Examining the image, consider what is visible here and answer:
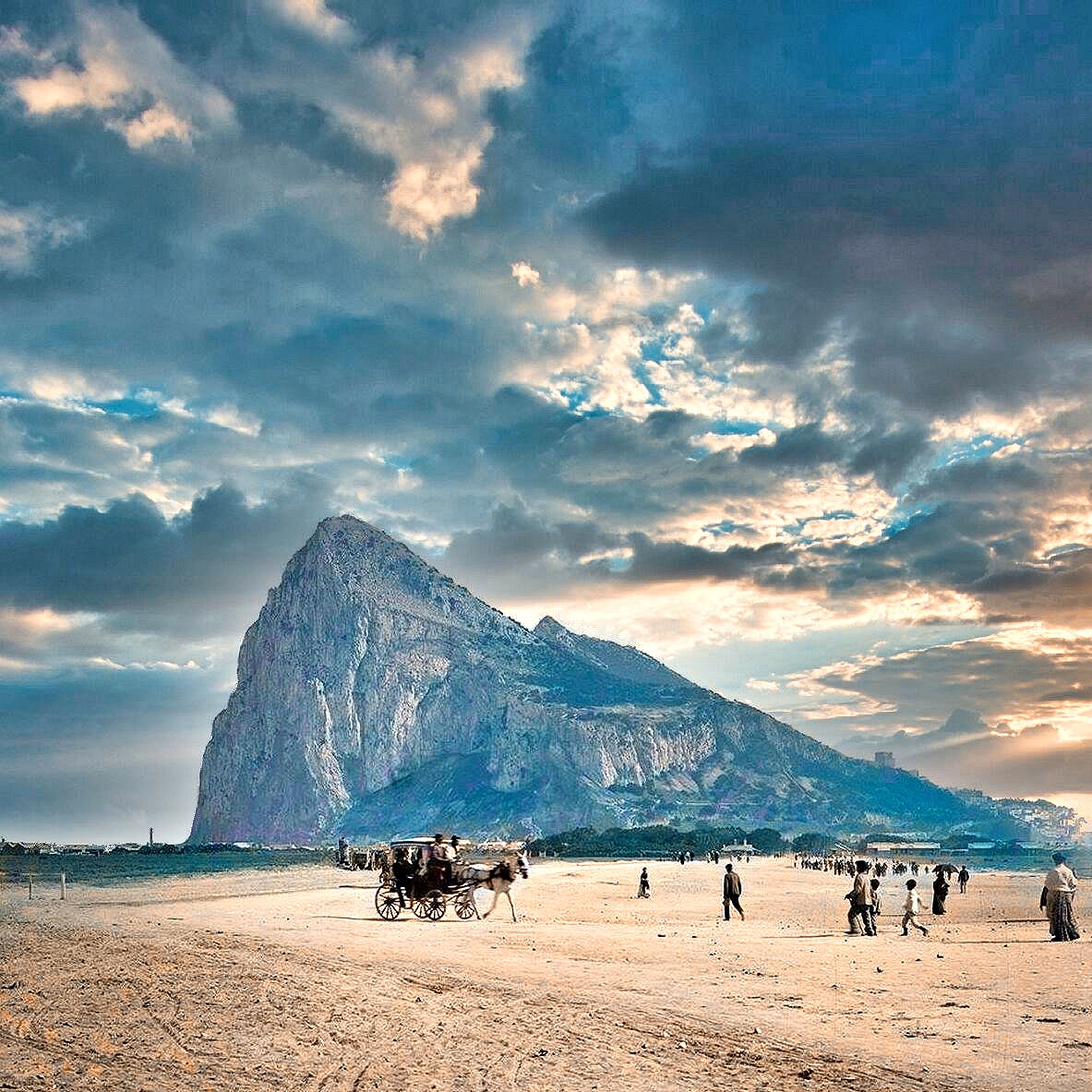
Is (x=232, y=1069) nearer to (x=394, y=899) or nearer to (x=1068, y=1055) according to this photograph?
(x=1068, y=1055)

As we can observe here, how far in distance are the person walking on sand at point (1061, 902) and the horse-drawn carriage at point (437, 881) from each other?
16.0m

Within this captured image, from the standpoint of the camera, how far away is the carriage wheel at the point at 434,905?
35.3m

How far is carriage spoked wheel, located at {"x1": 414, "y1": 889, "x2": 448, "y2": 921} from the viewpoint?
116ft

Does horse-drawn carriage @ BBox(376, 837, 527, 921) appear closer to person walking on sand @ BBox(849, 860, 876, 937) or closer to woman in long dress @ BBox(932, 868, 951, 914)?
person walking on sand @ BBox(849, 860, 876, 937)

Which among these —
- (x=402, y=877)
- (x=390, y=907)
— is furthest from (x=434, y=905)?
(x=390, y=907)

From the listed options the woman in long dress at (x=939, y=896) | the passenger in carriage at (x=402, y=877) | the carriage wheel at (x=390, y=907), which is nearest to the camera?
the passenger in carriage at (x=402, y=877)

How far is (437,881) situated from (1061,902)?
18.3 metres

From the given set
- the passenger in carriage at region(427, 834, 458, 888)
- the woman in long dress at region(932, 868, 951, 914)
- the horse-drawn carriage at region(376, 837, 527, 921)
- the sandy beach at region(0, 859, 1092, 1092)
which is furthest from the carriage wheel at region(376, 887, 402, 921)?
the woman in long dress at region(932, 868, 951, 914)

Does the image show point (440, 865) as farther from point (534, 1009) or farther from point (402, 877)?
point (534, 1009)

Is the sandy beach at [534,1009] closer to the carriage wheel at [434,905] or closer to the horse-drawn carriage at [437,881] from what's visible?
the carriage wheel at [434,905]

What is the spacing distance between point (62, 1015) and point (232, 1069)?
4.90 m

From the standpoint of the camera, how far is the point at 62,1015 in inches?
621

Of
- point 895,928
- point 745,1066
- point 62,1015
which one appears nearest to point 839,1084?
point 745,1066

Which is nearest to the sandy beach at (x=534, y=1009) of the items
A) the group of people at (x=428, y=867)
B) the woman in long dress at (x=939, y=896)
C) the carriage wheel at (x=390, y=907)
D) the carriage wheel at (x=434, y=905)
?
the carriage wheel at (x=434, y=905)
